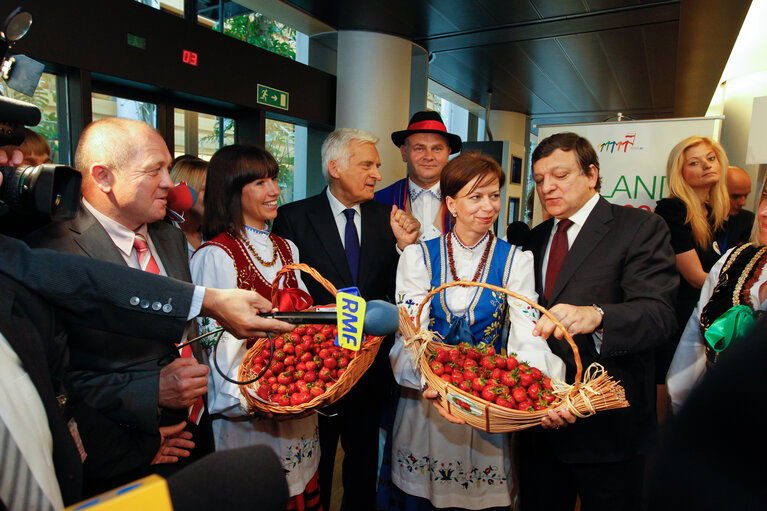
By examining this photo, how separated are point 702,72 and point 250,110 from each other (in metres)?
6.45

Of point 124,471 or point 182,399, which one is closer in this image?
point 124,471

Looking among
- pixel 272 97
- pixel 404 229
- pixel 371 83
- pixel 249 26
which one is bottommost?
pixel 404 229

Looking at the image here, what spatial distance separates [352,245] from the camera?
242 centimetres

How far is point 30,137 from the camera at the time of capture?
1966 millimetres

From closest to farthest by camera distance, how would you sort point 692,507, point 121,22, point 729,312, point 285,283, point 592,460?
point 692,507 < point 729,312 < point 592,460 < point 285,283 < point 121,22

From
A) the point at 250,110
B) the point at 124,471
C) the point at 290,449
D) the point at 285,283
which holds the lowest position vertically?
the point at 290,449

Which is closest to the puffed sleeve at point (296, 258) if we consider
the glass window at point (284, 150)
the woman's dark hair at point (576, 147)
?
the woman's dark hair at point (576, 147)

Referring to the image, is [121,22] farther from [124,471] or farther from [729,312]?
[729,312]

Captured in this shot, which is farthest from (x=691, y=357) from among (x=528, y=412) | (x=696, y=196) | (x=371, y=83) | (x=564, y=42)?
(x=564, y=42)

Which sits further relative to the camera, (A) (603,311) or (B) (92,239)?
(A) (603,311)

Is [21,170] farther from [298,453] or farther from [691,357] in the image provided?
[691,357]

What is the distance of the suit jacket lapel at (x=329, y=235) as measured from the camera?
7.58ft

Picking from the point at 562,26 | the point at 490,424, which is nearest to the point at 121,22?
the point at 490,424

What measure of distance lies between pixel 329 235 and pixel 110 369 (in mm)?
1212
